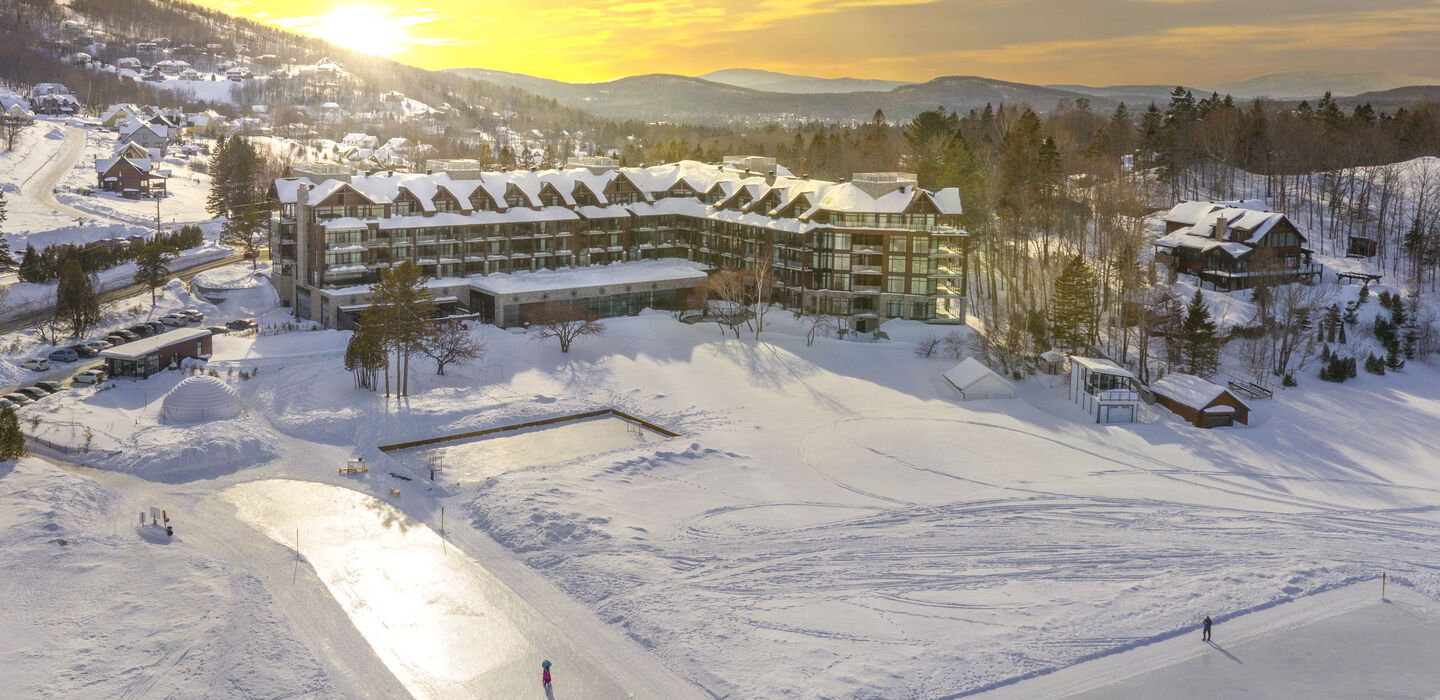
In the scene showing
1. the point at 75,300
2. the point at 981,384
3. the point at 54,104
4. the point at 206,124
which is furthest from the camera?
the point at 206,124

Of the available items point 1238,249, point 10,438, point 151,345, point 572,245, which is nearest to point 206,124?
point 572,245

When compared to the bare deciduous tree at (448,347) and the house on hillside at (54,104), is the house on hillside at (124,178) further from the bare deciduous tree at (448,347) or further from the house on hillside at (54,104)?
the bare deciduous tree at (448,347)

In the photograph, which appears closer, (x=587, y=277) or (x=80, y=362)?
(x=80, y=362)

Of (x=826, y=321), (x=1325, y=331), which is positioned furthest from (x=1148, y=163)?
(x=826, y=321)

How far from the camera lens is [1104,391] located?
175 ft

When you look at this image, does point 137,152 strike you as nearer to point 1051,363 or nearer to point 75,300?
point 75,300

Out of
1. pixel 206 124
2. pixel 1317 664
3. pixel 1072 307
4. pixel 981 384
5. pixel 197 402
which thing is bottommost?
pixel 1317 664

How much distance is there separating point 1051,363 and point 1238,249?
20964 millimetres

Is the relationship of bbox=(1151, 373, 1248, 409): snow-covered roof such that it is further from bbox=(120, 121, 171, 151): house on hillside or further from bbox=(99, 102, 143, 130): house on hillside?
bbox=(99, 102, 143, 130): house on hillside

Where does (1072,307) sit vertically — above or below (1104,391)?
above

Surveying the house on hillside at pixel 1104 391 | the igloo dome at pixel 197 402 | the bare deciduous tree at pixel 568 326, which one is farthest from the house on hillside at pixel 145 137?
the house on hillside at pixel 1104 391

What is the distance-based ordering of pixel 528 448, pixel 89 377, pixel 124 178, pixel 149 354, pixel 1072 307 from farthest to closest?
pixel 124 178
pixel 1072 307
pixel 149 354
pixel 89 377
pixel 528 448

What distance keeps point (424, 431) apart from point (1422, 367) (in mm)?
57339

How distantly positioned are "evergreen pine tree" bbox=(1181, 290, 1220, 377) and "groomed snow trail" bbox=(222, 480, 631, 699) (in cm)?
4263
